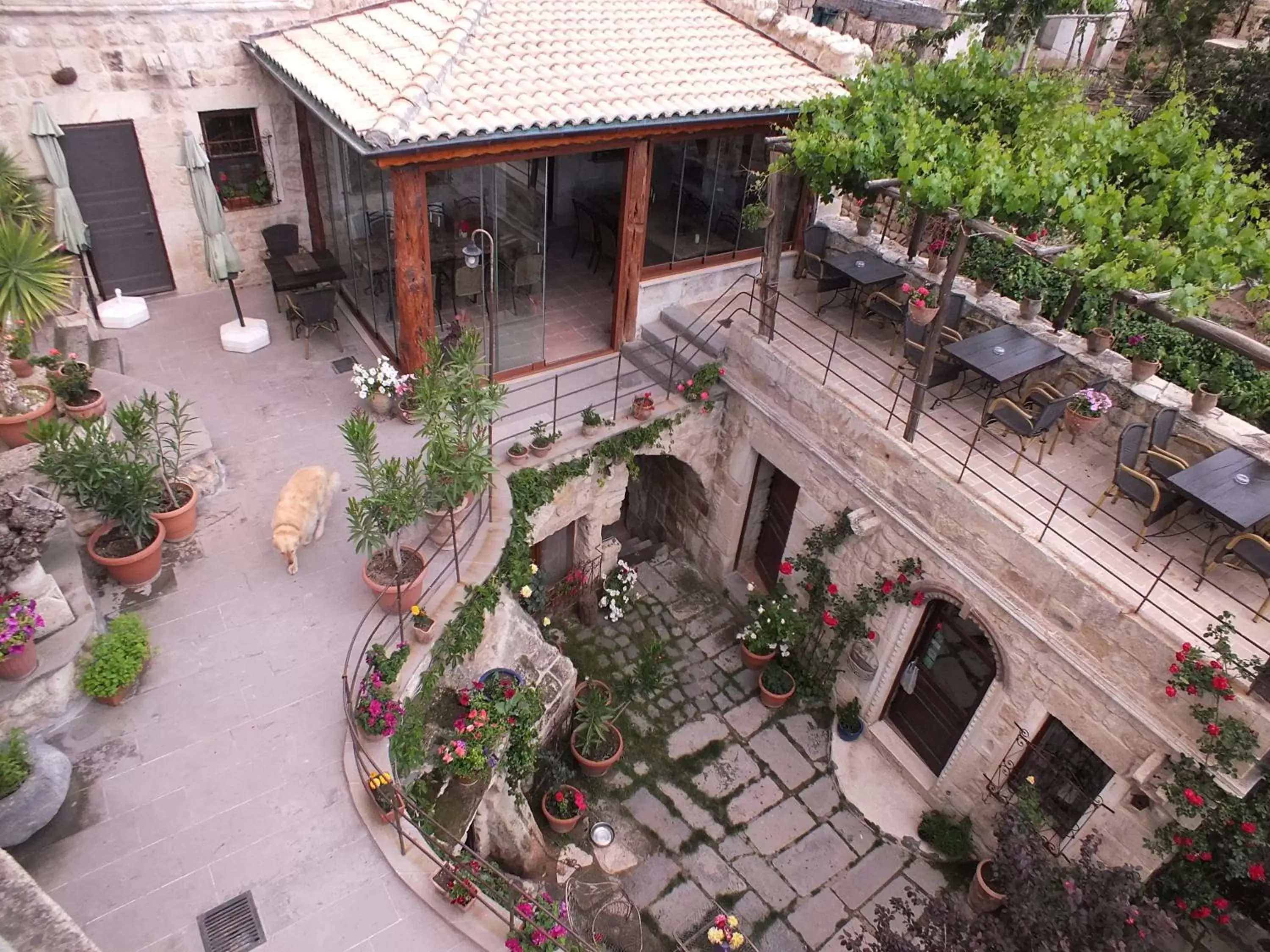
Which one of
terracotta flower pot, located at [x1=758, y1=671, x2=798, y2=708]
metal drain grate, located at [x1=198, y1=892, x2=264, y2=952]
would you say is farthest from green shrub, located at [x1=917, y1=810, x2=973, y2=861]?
metal drain grate, located at [x1=198, y1=892, x2=264, y2=952]

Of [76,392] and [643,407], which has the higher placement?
[76,392]

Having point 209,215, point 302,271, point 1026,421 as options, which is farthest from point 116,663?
point 1026,421

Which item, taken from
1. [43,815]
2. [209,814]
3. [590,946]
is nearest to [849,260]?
[590,946]

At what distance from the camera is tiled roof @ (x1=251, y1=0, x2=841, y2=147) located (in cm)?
909

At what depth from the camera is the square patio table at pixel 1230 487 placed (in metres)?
7.63

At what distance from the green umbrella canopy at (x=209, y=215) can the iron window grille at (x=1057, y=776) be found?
10833 mm

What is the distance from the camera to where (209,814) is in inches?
266

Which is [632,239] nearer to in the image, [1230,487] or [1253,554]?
[1230,487]

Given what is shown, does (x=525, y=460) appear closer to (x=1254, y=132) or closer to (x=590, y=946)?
(x=590, y=946)

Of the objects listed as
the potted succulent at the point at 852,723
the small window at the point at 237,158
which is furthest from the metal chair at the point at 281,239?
the potted succulent at the point at 852,723

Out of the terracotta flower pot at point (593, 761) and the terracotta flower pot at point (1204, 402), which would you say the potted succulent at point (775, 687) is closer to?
the terracotta flower pot at point (593, 761)

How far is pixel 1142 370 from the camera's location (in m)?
9.58

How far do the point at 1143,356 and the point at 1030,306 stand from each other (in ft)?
6.00

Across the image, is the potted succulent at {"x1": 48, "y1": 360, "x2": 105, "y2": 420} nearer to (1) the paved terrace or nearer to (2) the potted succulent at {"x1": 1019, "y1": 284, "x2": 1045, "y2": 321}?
(1) the paved terrace
